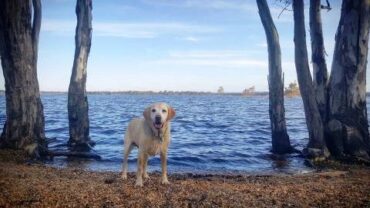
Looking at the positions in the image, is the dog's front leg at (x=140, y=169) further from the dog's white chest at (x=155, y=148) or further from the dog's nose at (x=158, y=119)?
the dog's nose at (x=158, y=119)

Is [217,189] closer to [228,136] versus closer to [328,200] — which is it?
[328,200]

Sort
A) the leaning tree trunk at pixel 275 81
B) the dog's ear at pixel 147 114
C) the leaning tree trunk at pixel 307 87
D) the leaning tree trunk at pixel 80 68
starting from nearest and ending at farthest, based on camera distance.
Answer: the dog's ear at pixel 147 114
the leaning tree trunk at pixel 307 87
the leaning tree trunk at pixel 275 81
the leaning tree trunk at pixel 80 68

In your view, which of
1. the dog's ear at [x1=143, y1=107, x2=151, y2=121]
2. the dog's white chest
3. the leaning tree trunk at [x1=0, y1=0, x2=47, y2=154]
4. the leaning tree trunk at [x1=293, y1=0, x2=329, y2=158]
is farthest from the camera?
the leaning tree trunk at [x1=293, y1=0, x2=329, y2=158]

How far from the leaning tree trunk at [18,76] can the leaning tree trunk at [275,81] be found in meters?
8.21

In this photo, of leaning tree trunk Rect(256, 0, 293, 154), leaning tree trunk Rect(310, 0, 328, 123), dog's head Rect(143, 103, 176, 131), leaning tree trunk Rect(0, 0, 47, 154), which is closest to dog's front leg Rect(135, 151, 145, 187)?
dog's head Rect(143, 103, 176, 131)

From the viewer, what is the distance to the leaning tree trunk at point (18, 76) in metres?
11.6

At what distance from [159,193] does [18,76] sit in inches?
291

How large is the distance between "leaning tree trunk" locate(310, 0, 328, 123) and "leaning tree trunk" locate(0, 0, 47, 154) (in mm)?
9451

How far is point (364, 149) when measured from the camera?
12.1 meters

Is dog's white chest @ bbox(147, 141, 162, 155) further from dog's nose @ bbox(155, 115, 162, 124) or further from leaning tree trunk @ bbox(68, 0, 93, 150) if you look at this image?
leaning tree trunk @ bbox(68, 0, 93, 150)

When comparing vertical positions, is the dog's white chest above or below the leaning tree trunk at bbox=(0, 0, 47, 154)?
below

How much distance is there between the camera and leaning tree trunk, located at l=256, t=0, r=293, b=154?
1416 centimetres

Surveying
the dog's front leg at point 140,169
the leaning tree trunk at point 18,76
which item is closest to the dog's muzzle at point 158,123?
the dog's front leg at point 140,169

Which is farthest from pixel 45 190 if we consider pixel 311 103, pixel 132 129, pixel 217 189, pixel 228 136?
pixel 228 136
